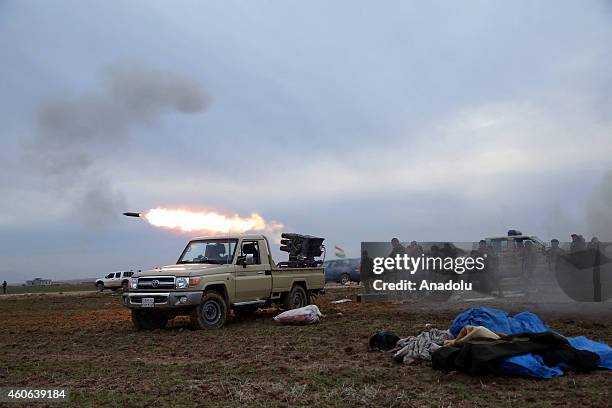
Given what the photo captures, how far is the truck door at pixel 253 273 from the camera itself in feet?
44.4

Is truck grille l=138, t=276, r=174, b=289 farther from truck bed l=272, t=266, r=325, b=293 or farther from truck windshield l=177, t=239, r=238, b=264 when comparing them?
truck bed l=272, t=266, r=325, b=293

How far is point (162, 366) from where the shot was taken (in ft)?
27.6

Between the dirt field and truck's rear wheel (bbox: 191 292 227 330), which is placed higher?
truck's rear wheel (bbox: 191 292 227 330)

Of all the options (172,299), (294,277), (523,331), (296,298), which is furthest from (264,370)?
(296,298)

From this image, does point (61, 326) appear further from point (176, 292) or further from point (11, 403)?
point (11, 403)

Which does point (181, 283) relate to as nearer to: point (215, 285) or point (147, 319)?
point (215, 285)

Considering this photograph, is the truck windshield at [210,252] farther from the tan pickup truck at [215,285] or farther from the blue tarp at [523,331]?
the blue tarp at [523,331]

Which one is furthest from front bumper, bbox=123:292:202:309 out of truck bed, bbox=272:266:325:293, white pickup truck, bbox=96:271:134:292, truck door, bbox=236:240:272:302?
white pickup truck, bbox=96:271:134:292

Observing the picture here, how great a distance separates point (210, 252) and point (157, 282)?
73.3 inches

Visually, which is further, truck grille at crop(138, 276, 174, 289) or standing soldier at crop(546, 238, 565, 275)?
standing soldier at crop(546, 238, 565, 275)

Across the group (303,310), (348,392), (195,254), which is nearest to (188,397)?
(348,392)

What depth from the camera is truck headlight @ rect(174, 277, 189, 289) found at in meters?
12.2

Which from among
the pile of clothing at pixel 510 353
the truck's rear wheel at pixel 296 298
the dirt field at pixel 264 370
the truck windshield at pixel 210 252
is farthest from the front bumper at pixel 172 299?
the pile of clothing at pixel 510 353

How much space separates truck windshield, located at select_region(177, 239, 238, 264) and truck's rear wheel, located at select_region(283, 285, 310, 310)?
7.39 ft
